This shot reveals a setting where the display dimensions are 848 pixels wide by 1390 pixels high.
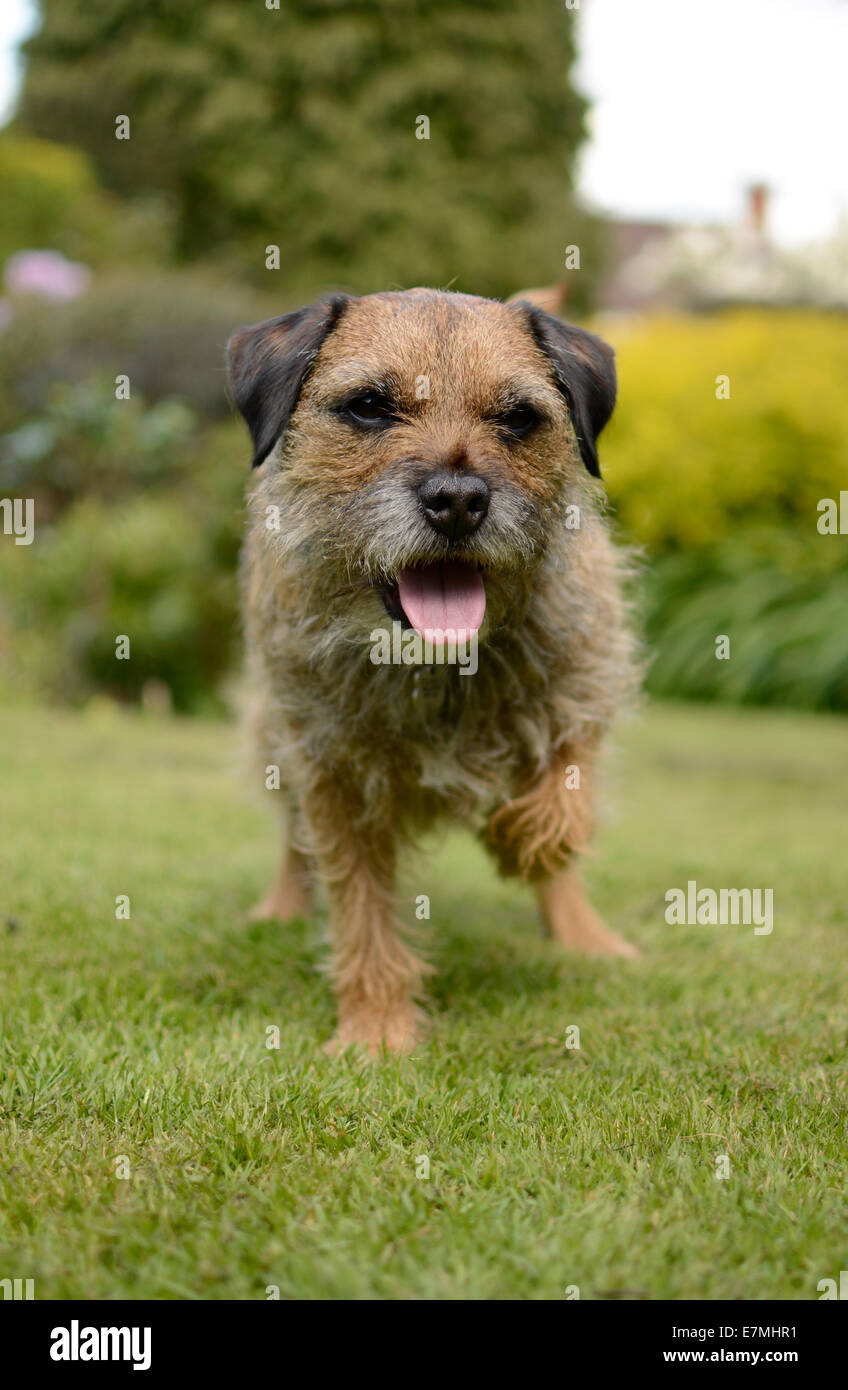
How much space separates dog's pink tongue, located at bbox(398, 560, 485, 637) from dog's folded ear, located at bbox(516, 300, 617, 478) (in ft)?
1.73

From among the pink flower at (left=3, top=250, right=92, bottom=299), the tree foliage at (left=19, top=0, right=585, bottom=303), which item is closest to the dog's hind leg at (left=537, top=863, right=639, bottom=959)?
the pink flower at (left=3, top=250, right=92, bottom=299)

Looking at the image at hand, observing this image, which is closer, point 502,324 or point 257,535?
point 502,324

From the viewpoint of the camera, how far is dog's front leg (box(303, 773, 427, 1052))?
3.26 metres

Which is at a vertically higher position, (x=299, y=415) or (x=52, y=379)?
(x=52, y=379)

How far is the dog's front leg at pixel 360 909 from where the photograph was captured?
3260mm

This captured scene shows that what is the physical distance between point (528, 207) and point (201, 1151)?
24802 mm

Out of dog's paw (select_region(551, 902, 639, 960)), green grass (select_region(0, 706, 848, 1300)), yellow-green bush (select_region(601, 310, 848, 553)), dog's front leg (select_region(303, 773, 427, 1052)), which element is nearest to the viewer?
green grass (select_region(0, 706, 848, 1300))

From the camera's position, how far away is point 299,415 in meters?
3.13

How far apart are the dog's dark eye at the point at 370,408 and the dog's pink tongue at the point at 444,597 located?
38cm

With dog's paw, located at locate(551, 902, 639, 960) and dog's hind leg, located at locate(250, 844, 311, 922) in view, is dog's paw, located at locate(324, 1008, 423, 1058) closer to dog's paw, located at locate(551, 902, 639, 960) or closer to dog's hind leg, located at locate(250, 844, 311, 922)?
dog's paw, located at locate(551, 902, 639, 960)

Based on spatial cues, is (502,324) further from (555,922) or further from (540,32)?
(540,32)

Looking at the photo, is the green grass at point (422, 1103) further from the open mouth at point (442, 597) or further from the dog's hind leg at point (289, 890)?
the open mouth at point (442, 597)
